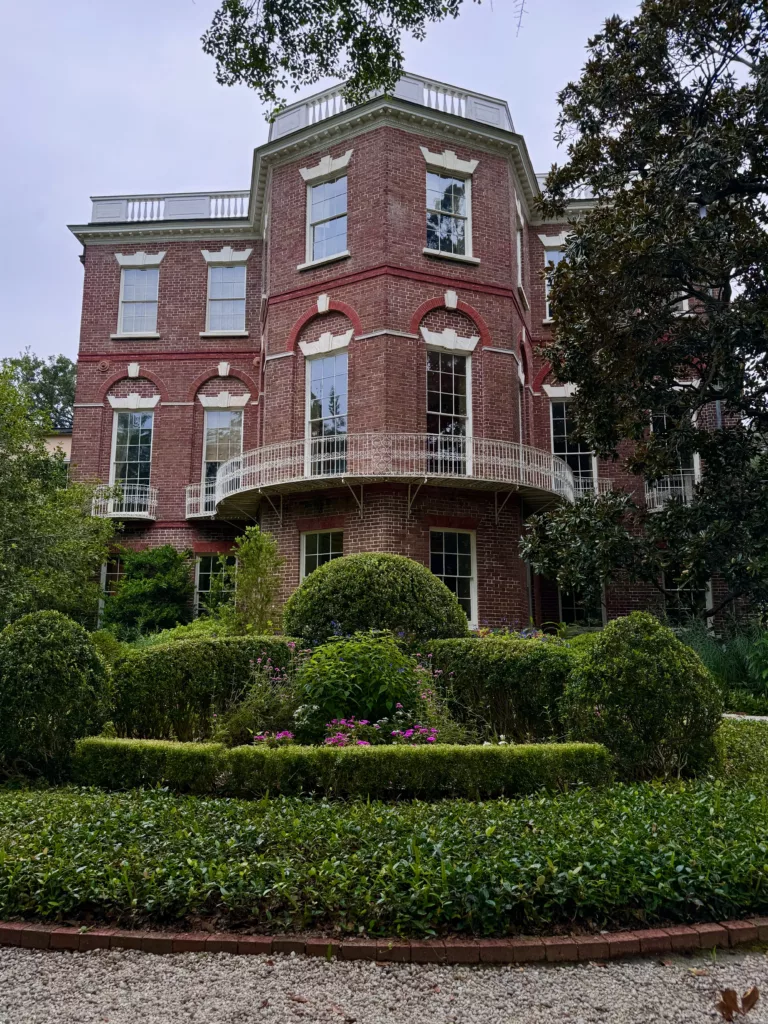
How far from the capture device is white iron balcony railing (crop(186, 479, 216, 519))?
2012 centimetres

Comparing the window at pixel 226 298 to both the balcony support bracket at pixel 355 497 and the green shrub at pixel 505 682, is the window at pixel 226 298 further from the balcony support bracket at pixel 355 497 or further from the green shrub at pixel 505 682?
the green shrub at pixel 505 682

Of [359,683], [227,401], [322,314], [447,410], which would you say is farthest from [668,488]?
[359,683]

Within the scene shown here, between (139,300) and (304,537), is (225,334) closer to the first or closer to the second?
(139,300)

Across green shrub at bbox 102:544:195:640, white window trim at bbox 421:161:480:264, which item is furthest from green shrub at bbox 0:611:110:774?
white window trim at bbox 421:161:480:264

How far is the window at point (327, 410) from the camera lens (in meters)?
16.2

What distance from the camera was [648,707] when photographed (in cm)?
617

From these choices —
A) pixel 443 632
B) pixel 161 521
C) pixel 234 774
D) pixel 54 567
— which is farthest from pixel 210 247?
pixel 234 774

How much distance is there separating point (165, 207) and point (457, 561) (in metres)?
14.5

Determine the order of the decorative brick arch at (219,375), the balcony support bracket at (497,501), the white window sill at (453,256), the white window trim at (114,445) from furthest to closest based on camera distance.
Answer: the decorative brick arch at (219,375)
the white window trim at (114,445)
the white window sill at (453,256)
the balcony support bracket at (497,501)

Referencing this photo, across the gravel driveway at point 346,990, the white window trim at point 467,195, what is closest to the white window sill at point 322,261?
the white window trim at point 467,195

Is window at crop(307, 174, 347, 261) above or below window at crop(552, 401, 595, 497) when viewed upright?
above

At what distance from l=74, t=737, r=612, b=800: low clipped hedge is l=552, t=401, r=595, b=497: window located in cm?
1389

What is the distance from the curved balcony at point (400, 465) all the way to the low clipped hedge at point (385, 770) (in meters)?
9.07

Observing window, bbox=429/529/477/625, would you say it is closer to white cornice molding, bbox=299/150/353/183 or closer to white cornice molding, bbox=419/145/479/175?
white cornice molding, bbox=419/145/479/175
